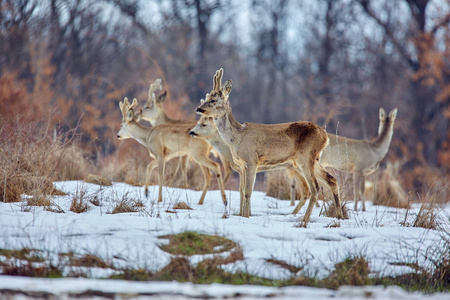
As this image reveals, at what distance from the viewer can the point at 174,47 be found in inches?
1337

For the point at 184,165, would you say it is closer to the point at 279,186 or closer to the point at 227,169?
the point at 227,169

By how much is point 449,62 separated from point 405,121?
11.9 feet

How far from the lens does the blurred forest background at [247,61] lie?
23.7 meters

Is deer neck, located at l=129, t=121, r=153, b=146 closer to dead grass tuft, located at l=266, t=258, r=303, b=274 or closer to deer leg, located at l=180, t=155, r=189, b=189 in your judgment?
deer leg, located at l=180, t=155, r=189, b=189

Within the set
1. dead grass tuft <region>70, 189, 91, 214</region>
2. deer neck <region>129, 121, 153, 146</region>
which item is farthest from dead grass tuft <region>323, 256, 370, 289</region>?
deer neck <region>129, 121, 153, 146</region>

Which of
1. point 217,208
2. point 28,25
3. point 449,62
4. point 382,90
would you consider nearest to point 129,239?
point 217,208

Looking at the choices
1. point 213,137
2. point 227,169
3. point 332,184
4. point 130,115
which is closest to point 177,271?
point 332,184

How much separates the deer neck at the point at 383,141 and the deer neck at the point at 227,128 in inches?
189

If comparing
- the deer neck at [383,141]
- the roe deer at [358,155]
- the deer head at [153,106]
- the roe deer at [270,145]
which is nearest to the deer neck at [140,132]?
the deer head at [153,106]

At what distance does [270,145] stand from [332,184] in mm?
1085

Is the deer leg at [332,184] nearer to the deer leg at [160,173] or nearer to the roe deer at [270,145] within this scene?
the roe deer at [270,145]

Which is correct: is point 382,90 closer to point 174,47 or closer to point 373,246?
point 174,47

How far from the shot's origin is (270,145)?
842 cm

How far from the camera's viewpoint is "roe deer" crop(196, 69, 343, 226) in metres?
8.38
